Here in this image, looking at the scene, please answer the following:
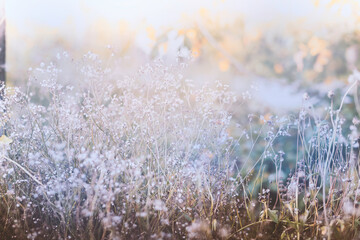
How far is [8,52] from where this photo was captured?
2117mm

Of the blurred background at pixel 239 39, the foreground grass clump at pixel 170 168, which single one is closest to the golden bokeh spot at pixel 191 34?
the blurred background at pixel 239 39

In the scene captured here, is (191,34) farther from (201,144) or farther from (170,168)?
(170,168)

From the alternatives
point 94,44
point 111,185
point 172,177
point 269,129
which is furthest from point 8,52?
point 269,129

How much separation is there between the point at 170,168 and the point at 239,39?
767 mm

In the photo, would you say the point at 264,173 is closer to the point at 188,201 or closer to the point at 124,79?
the point at 188,201

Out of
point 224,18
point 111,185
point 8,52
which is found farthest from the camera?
point 8,52

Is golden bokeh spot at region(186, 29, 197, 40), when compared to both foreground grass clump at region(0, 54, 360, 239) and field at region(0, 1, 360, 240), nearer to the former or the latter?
field at region(0, 1, 360, 240)

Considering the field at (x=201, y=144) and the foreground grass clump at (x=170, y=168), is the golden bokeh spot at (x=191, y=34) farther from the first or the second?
the foreground grass clump at (x=170, y=168)

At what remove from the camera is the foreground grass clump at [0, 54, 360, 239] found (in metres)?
1.83

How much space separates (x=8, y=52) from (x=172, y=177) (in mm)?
1204

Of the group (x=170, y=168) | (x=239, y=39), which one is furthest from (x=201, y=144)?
(x=239, y=39)

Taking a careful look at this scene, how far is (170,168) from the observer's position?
1879 millimetres

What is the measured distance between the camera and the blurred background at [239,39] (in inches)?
75.0

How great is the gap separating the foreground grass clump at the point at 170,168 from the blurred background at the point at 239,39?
3.4 inches
